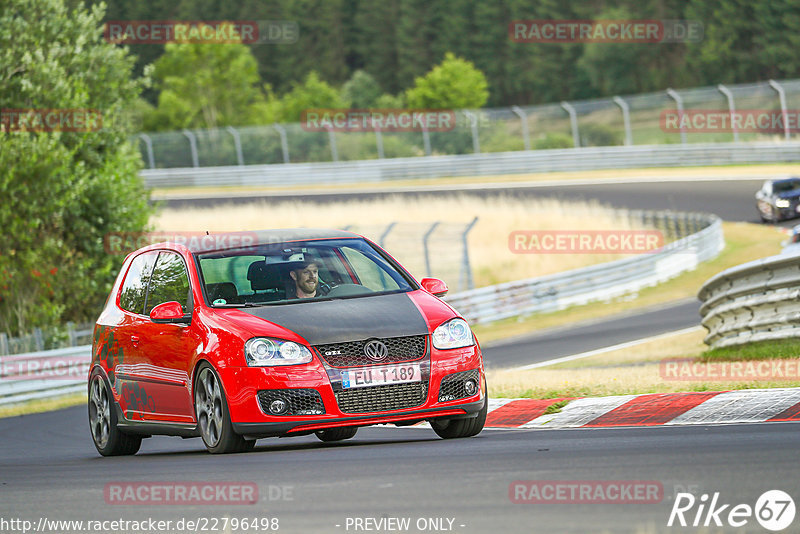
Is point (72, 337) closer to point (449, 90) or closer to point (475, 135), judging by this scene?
point (475, 135)

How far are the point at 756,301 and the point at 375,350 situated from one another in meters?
6.54

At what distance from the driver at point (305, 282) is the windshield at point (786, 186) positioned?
27.2m

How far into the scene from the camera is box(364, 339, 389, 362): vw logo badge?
8.40 m

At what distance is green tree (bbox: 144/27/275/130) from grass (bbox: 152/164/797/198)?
75.2 ft

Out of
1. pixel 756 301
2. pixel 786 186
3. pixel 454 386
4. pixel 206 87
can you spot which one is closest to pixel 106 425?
pixel 454 386

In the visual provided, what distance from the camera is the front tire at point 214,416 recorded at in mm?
8508

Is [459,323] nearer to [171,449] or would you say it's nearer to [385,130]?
[171,449]

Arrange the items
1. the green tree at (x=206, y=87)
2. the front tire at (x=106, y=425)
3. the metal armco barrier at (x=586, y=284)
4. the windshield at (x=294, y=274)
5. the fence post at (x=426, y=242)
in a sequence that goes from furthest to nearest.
→ the green tree at (x=206, y=87), the metal armco barrier at (x=586, y=284), the fence post at (x=426, y=242), the front tire at (x=106, y=425), the windshield at (x=294, y=274)

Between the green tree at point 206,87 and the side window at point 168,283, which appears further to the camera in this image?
the green tree at point 206,87

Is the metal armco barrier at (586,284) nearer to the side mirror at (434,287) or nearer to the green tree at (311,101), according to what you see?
the side mirror at (434,287)

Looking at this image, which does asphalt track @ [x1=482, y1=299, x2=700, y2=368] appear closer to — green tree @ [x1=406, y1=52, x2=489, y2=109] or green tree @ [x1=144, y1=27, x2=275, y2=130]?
green tree @ [x1=144, y1=27, x2=275, y2=130]

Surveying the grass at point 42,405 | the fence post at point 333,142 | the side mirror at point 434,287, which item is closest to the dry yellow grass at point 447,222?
the fence post at point 333,142

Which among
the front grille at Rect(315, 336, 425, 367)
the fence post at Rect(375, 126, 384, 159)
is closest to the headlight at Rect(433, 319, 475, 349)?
the front grille at Rect(315, 336, 425, 367)

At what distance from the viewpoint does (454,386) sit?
8664 mm
